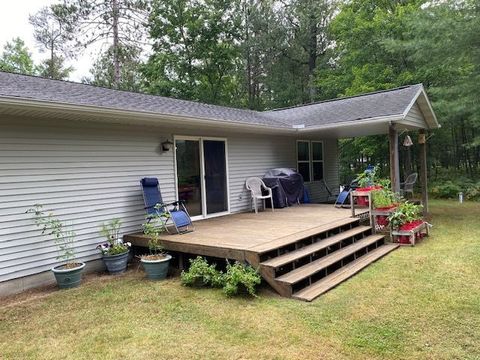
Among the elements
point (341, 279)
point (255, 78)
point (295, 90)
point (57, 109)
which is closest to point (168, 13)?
point (255, 78)

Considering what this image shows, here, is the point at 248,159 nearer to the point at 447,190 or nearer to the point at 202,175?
the point at 202,175

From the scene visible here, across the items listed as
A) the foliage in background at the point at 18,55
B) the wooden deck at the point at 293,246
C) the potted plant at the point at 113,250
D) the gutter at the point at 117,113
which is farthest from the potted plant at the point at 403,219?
the foliage in background at the point at 18,55

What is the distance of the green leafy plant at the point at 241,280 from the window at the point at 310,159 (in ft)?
21.1

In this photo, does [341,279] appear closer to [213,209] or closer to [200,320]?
[200,320]

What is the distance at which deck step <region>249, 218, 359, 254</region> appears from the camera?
419cm

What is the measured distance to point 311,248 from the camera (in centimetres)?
477

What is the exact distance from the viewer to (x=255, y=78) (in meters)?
19.6

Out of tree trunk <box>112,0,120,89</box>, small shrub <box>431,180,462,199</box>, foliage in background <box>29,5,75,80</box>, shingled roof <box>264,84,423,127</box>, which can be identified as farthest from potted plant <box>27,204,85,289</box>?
foliage in background <box>29,5,75,80</box>

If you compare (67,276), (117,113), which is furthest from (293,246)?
(117,113)

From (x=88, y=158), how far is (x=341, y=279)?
3.91 m

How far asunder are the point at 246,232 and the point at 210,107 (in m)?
4.31

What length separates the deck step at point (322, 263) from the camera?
13.0ft

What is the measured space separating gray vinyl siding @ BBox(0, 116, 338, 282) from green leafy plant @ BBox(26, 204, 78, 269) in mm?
73

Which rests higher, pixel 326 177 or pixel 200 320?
pixel 326 177
